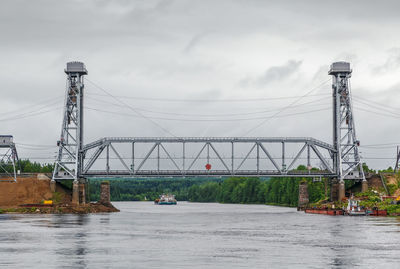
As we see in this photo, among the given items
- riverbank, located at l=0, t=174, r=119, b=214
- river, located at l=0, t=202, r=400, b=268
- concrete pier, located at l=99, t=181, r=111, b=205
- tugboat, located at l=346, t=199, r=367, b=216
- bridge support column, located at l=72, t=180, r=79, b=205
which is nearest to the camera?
river, located at l=0, t=202, r=400, b=268

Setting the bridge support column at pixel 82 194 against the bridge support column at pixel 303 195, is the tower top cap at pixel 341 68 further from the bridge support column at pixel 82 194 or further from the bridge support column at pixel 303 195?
the bridge support column at pixel 82 194

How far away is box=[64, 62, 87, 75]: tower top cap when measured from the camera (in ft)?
472

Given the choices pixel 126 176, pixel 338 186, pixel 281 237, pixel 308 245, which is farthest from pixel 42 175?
pixel 308 245

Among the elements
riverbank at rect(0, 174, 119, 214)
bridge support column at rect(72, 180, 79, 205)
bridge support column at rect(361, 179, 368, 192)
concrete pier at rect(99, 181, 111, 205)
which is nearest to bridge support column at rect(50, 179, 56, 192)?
riverbank at rect(0, 174, 119, 214)

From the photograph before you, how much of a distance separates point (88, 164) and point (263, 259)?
99659 millimetres

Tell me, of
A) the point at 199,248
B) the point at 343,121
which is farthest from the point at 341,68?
the point at 199,248

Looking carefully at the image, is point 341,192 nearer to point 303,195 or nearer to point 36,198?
point 303,195

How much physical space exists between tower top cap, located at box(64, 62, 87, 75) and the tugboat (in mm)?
59238

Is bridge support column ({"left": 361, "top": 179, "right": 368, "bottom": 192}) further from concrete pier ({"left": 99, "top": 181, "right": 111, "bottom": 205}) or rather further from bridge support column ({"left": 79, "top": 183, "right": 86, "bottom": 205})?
bridge support column ({"left": 79, "top": 183, "right": 86, "bottom": 205})

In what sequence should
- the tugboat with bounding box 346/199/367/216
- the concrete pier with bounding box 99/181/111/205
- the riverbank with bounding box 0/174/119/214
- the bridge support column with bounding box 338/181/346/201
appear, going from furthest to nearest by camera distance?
the concrete pier with bounding box 99/181/111/205, the bridge support column with bounding box 338/181/346/201, the riverbank with bounding box 0/174/119/214, the tugboat with bounding box 346/199/367/216

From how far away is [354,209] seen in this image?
4877 inches

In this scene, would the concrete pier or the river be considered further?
the concrete pier

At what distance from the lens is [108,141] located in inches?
5719

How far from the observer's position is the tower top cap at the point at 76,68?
144 m
